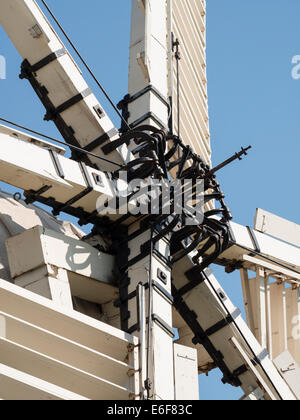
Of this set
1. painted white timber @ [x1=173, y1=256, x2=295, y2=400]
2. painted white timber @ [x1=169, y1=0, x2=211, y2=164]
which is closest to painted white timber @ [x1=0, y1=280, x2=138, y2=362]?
painted white timber @ [x1=173, y1=256, x2=295, y2=400]

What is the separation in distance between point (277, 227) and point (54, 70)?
424 centimetres

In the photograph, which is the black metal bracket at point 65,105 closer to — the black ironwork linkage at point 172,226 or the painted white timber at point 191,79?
the black ironwork linkage at point 172,226

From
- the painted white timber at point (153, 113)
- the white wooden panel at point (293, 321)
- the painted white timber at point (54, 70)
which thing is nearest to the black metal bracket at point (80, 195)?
the painted white timber at point (153, 113)

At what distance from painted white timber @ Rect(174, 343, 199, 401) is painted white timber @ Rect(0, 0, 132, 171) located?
3193mm

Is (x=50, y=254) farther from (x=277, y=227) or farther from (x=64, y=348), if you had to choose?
(x=277, y=227)

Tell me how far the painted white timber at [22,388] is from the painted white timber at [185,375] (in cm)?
182

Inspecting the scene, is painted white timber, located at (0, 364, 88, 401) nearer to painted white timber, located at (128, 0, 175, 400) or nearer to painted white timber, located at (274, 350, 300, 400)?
painted white timber, located at (128, 0, 175, 400)

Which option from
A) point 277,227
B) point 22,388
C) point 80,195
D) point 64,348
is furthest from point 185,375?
point 277,227

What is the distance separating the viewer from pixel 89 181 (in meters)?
12.8

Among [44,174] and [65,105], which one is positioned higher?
[65,105]

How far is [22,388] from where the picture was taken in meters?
10.3

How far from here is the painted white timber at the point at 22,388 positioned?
1022 centimetres
